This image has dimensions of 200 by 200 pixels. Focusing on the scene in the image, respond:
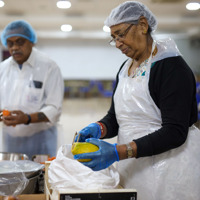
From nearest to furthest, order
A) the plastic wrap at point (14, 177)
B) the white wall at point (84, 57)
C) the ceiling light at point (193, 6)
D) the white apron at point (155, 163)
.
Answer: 1. the plastic wrap at point (14, 177)
2. the white apron at point (155, 163)
3. the ceiling light at point (193, 6)
4. the white wall at point (84, 57)

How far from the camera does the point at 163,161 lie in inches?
50.7

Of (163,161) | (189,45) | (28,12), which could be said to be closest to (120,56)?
(189,45)

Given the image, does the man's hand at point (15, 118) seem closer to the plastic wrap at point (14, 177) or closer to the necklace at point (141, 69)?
the plastic wrap at point (14, 177)

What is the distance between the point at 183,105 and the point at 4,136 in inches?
61.3

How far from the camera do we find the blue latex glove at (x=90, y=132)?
1316 millimetres

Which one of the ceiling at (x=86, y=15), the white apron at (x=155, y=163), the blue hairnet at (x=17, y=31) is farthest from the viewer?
the ceiling at (x=86, y=15)

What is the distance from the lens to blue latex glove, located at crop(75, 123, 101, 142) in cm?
132

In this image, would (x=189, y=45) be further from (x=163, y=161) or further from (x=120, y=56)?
(x=163, y=161)

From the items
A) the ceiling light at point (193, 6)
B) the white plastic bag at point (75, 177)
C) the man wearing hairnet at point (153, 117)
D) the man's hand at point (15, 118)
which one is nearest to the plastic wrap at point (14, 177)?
the white plastic bag at point (75, 177)

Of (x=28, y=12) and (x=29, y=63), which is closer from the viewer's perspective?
(x=29, y=63)

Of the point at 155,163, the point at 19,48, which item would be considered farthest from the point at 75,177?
the point at 19,48

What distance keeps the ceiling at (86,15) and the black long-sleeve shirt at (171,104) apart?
19.2ft

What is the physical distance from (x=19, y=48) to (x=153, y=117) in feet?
4.51

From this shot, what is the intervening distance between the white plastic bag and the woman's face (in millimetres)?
575
